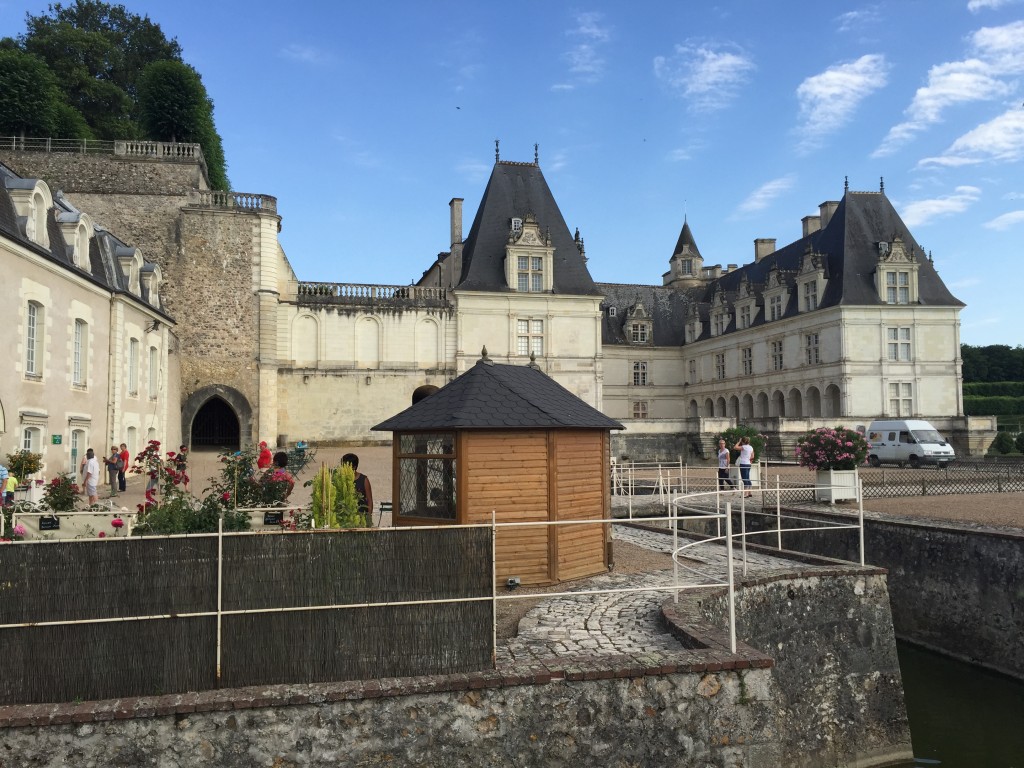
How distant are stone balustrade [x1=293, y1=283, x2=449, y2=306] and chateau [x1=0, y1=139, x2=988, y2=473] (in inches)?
3.2

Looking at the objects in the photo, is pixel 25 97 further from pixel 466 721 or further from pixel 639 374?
pixel 466 721

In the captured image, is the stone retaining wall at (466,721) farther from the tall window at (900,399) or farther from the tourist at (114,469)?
the tall window at (900,399)

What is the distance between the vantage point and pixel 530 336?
37.9m

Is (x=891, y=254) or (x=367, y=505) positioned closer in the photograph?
(x=367, y=505)

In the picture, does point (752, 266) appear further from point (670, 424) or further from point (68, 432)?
point (68, 432)

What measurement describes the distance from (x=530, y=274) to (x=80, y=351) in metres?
22.4

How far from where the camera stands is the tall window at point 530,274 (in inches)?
1496

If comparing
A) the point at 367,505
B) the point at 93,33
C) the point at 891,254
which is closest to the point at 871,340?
the point at 891,254

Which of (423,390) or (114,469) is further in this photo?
(423,390)

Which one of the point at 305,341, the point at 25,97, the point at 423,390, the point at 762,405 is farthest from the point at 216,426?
the point at 762,405

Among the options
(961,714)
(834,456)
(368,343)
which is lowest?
(961,714)

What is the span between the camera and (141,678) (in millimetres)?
5754

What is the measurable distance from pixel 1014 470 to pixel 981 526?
14470 mm

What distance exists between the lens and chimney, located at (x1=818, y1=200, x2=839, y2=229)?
45.9m
